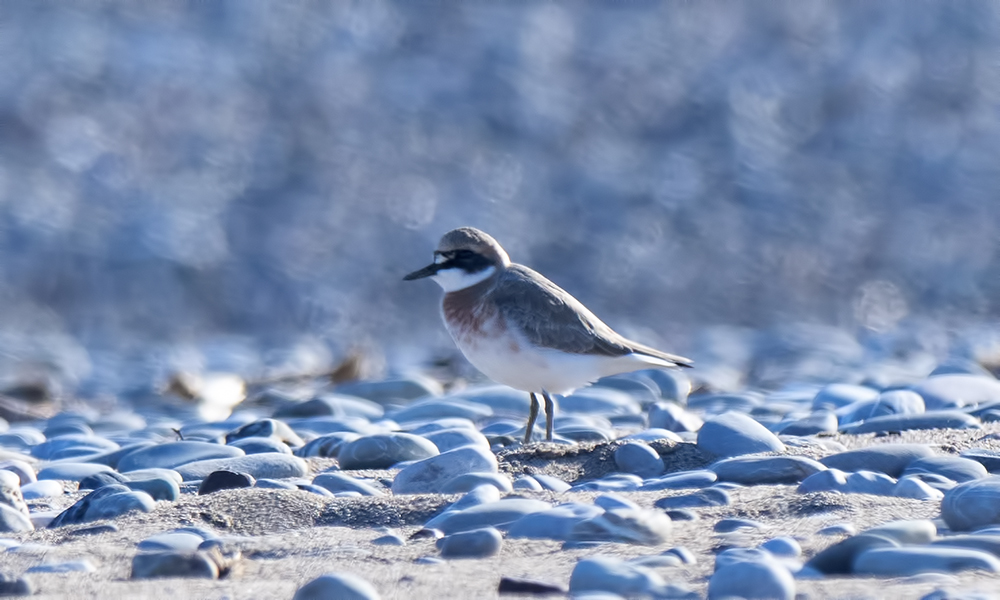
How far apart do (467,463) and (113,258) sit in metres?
7.34

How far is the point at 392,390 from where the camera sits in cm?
728

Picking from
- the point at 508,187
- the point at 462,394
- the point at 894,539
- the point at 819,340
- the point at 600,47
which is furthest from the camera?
the point at 600,47

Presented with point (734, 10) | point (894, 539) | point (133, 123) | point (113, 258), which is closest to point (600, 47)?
point (734, 10)

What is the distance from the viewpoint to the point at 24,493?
447 cm

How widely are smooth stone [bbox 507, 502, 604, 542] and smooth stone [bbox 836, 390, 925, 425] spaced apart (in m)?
2.58

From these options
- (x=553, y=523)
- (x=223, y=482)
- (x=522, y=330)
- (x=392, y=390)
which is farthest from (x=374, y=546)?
(x=392, y=390)

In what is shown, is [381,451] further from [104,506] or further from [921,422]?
[921,422]

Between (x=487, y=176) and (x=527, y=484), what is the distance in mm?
9069

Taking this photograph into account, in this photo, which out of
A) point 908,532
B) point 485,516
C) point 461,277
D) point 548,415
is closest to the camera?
point 908,532

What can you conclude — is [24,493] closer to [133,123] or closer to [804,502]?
[804,502]

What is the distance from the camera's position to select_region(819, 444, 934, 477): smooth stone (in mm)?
4168

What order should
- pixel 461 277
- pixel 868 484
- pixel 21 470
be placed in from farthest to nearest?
→ 1. pixel 461 277
2. pixel 21 470
3. pixel 868 484

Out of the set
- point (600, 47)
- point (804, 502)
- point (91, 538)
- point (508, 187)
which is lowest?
point (91, 538)

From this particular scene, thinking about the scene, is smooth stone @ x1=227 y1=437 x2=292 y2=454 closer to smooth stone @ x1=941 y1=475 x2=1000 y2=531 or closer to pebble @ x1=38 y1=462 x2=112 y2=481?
pebble @ x1=38 y1=462 x2=112 y2=481
